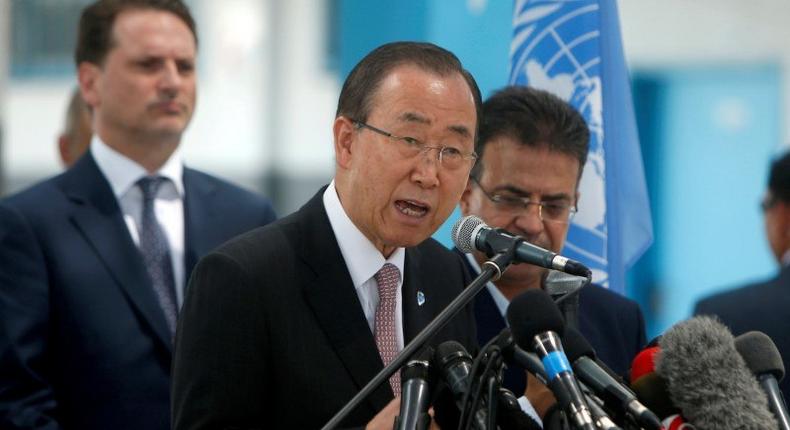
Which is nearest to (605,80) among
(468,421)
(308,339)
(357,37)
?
(357,37)

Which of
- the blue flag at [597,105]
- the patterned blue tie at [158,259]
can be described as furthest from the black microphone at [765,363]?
the patterned blue tie at [158,259]

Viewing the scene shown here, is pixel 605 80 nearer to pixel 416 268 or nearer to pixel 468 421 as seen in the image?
pixel 416 268

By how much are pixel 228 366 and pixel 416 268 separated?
0.54 m

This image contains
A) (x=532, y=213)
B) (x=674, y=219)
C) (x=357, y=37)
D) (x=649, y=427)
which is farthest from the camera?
(x=674, y=219)

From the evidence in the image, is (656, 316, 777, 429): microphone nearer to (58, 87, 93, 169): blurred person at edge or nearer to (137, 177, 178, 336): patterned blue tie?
(137, 177, 178, 336): patterned blue tie

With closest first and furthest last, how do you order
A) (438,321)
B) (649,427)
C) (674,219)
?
(649,427) < (438,321) < (674,219)

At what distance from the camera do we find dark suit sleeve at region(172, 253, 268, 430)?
2.64 metres

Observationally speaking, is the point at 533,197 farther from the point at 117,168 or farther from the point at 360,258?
the point at 117,168

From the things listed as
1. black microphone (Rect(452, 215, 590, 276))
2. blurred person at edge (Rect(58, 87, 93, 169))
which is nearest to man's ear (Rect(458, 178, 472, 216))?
black microphone (Rect(452, 215, 590, 276))

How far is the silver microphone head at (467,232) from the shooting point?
2.61 meters

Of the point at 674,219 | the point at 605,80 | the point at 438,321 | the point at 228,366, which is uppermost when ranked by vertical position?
the point at 605,80

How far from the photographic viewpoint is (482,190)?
11.5ft

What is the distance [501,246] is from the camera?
2543 mm

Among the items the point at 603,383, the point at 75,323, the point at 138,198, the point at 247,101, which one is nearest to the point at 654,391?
the point at 603,383
